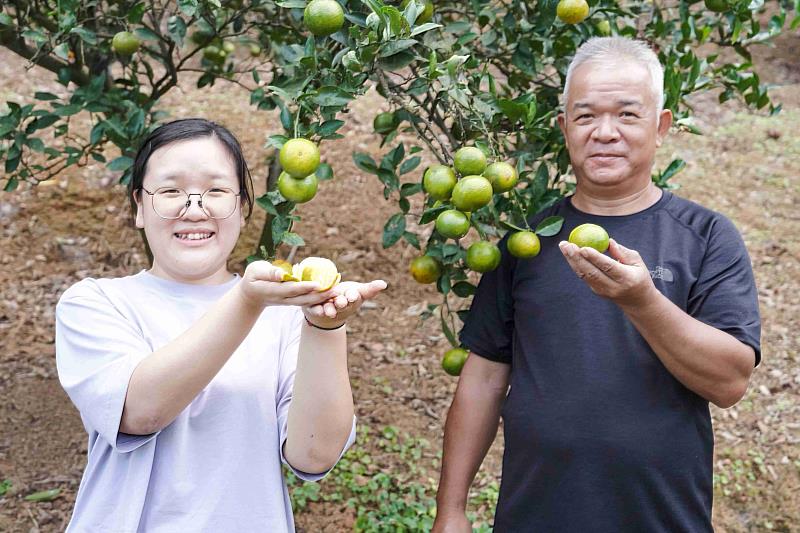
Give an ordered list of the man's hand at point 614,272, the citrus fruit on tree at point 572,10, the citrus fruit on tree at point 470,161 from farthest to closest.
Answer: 1. the citrus fruit on tree at point 572,10
2. the citrus fruit on tree at point 470,161
3. the man's hand at point 614,272

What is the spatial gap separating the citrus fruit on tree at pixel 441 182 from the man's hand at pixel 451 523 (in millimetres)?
891

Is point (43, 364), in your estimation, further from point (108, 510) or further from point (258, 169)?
point (108, 510)

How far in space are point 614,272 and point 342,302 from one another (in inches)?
24.8

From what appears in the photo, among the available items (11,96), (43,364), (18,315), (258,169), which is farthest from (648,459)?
(11,96)

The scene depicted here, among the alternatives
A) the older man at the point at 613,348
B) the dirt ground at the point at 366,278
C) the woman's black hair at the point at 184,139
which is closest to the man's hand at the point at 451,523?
the older man at the point at 613,348

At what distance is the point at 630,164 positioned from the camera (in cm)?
230

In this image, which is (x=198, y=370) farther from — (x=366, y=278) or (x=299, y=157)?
(x=366, y=278)

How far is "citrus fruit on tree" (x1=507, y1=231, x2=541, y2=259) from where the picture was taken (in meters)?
2.31

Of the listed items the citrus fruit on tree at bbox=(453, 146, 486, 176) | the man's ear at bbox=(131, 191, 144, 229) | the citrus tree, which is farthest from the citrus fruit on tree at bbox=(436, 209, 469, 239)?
the man's ear at bbox=(131, 191, 144, 229)

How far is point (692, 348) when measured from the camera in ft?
6.52

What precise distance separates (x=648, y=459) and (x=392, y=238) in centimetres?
109

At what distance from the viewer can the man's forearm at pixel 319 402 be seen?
5.68 feet

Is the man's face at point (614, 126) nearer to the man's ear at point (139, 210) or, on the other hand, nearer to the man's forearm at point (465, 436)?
the man's forearm at point (465, 436)

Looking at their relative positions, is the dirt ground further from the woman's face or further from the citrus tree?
the woman's face
